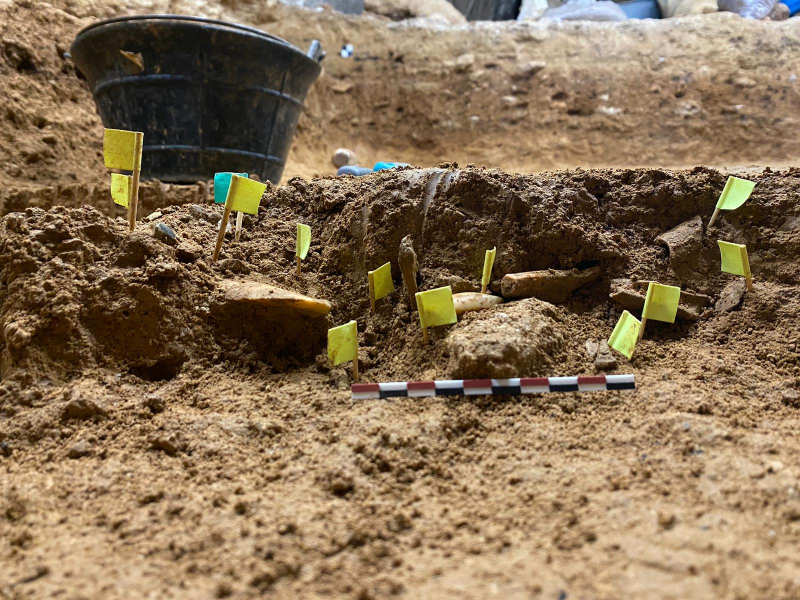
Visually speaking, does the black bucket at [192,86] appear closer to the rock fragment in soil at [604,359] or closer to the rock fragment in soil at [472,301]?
the rock fragment in soil at [472,301]

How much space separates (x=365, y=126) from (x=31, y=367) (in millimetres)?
3902

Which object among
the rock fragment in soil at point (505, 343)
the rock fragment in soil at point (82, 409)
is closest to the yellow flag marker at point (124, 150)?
the rock fragment in soil at point (82, 409)

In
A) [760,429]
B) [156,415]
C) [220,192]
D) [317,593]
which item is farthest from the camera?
[220,192]

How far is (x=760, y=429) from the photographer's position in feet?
3.89

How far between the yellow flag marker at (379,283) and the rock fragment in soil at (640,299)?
611 millimetres

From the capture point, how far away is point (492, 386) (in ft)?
4.32

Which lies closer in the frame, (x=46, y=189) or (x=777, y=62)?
(x=46, y=189)

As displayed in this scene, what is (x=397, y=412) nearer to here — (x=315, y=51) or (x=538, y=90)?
(x=315, y=51)

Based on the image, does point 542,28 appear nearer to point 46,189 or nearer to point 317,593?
point 46,189

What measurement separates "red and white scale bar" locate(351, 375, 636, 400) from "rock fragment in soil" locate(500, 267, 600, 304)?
332mm

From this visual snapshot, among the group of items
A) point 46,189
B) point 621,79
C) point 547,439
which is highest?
point 621,79

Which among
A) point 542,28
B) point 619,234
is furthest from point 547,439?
point 542,28

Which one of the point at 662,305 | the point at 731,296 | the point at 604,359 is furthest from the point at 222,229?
the point at 731,296

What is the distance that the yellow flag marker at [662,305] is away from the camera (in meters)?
1.51
